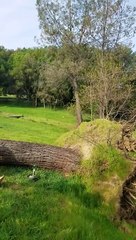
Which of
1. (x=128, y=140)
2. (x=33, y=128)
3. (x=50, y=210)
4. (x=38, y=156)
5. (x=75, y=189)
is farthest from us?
(x=33, y=128)

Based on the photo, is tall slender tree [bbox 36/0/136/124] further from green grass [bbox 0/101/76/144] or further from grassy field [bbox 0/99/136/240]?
grassy field [bbox 0/99/136/240]

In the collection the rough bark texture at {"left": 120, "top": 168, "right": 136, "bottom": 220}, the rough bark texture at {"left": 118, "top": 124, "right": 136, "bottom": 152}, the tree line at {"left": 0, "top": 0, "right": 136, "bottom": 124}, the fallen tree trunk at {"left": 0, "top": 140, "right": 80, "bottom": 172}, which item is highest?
the tree line at {"left": 0, "top": 0, "right": 136, "bottom": 124}

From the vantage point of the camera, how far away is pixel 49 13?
105 ft

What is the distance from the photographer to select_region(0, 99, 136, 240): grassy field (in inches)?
296

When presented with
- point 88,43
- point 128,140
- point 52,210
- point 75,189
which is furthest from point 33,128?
point 52,210

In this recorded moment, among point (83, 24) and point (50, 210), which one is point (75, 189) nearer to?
point (50, 210)

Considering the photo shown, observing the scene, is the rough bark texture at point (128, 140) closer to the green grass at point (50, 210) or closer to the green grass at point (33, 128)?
the green grass at point (50, 210)

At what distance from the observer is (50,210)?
8.42 m

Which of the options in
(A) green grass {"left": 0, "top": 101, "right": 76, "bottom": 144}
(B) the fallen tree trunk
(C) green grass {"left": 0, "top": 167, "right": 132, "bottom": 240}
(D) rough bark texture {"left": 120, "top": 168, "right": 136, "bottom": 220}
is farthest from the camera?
(A) green grass {"left": 0, "top": 101, "right": 76, "bottom": 144}

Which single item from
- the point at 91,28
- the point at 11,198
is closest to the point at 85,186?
the point at 11,198

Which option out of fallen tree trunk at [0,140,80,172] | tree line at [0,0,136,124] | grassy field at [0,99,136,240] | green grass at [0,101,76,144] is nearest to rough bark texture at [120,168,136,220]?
grassy field at [0,99,136,240]

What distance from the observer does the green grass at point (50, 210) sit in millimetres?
7508

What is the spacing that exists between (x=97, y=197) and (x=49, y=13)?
81.6 ft

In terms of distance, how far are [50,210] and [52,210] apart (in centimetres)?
5
